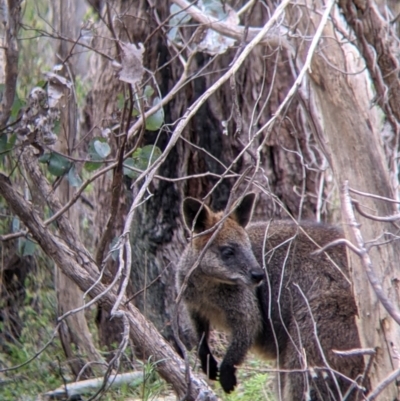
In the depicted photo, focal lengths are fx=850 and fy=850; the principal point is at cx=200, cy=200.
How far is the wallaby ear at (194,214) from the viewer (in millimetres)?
5733

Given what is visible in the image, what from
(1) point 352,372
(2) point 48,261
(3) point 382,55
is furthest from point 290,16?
(2) point 48,261

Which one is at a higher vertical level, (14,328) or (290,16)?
(290,16)

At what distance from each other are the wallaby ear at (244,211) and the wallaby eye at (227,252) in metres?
0.27

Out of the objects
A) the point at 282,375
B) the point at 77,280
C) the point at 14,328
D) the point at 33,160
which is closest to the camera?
the point at 77,280

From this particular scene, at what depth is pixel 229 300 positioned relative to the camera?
6066 millimetres

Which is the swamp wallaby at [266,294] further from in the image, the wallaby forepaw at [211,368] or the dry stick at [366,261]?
the dry stick at [366,261]

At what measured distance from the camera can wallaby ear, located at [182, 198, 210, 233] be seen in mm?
5733

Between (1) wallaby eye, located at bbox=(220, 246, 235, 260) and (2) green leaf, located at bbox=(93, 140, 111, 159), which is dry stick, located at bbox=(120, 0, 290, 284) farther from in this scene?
(1) wallaby eye, located at bbox=(220, 246, 235, 260)

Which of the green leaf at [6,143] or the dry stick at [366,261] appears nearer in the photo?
the dry stick at [366,261]

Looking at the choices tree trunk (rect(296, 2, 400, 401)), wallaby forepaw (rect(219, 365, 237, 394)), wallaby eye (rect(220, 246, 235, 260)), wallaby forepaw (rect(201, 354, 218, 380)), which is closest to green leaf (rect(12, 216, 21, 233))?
wallaby eye (rect(220, 246, 235, 260))

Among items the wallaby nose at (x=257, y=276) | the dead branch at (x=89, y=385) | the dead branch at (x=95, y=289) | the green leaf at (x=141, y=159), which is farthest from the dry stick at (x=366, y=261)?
the dead branch at (x=89, y=385)

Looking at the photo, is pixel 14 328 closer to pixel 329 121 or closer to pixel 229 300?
pixel 229 300

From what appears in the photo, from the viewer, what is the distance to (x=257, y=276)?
229 inches

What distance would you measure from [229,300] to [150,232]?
172 cm
